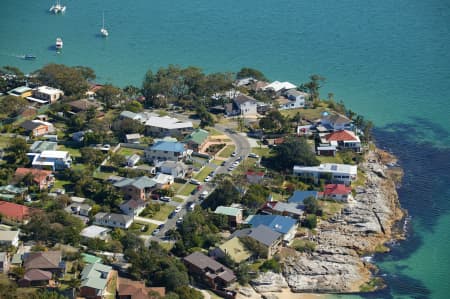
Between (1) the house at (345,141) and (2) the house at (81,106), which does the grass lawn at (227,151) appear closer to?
(1) the house at (345,141)

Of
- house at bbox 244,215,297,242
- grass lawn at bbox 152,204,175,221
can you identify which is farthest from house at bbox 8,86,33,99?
house at bbox 244,215,297,242

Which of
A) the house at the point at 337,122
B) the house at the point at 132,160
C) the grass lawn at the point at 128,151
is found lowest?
the grass lawn at the point at 128,151

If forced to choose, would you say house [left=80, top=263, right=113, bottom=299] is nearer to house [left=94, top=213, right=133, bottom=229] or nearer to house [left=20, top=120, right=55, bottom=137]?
house [left=94, top=213, right=133, bottom=229]

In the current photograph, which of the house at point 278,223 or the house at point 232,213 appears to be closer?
the house at point 278,223

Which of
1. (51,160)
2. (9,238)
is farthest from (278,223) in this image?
(51,160)

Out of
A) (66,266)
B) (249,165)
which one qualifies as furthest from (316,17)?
(66,266)

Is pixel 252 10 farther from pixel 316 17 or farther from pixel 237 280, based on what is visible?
pixel 237 280

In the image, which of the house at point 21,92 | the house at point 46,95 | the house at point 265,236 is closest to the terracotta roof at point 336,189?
the house at point 265,236
